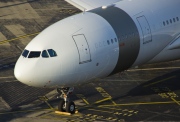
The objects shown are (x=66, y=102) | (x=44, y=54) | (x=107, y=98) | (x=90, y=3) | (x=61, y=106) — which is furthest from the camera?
(x=90, y=3)

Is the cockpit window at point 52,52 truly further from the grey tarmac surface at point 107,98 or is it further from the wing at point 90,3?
the wing at point 90,3

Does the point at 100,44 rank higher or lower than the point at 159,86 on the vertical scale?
higher

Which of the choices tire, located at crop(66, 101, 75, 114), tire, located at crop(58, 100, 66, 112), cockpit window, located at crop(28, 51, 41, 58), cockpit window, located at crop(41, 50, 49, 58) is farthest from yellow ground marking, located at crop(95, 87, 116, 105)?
cockpit window, located at crop(28, 51, 41, 58)

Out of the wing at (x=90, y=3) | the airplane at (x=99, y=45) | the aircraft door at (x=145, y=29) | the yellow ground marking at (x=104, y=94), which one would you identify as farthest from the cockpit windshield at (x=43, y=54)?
the wing at (x=90, y=3)

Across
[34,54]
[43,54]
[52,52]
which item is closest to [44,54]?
[43,54]

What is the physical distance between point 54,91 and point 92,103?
369cm

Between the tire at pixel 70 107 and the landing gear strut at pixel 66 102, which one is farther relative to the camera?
the tire at pixel 70 107

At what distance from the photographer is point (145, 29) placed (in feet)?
124

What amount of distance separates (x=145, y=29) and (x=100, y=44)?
423cm

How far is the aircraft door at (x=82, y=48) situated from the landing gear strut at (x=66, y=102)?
8.77ft

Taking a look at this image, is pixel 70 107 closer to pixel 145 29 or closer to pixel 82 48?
pixel 82 48

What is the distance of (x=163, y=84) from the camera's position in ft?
139

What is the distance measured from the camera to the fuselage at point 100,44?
3362cm

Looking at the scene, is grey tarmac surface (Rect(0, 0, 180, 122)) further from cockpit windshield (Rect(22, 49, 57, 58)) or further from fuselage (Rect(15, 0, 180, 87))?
cockpit windshield (Rect(22, 49, 57, 58))
